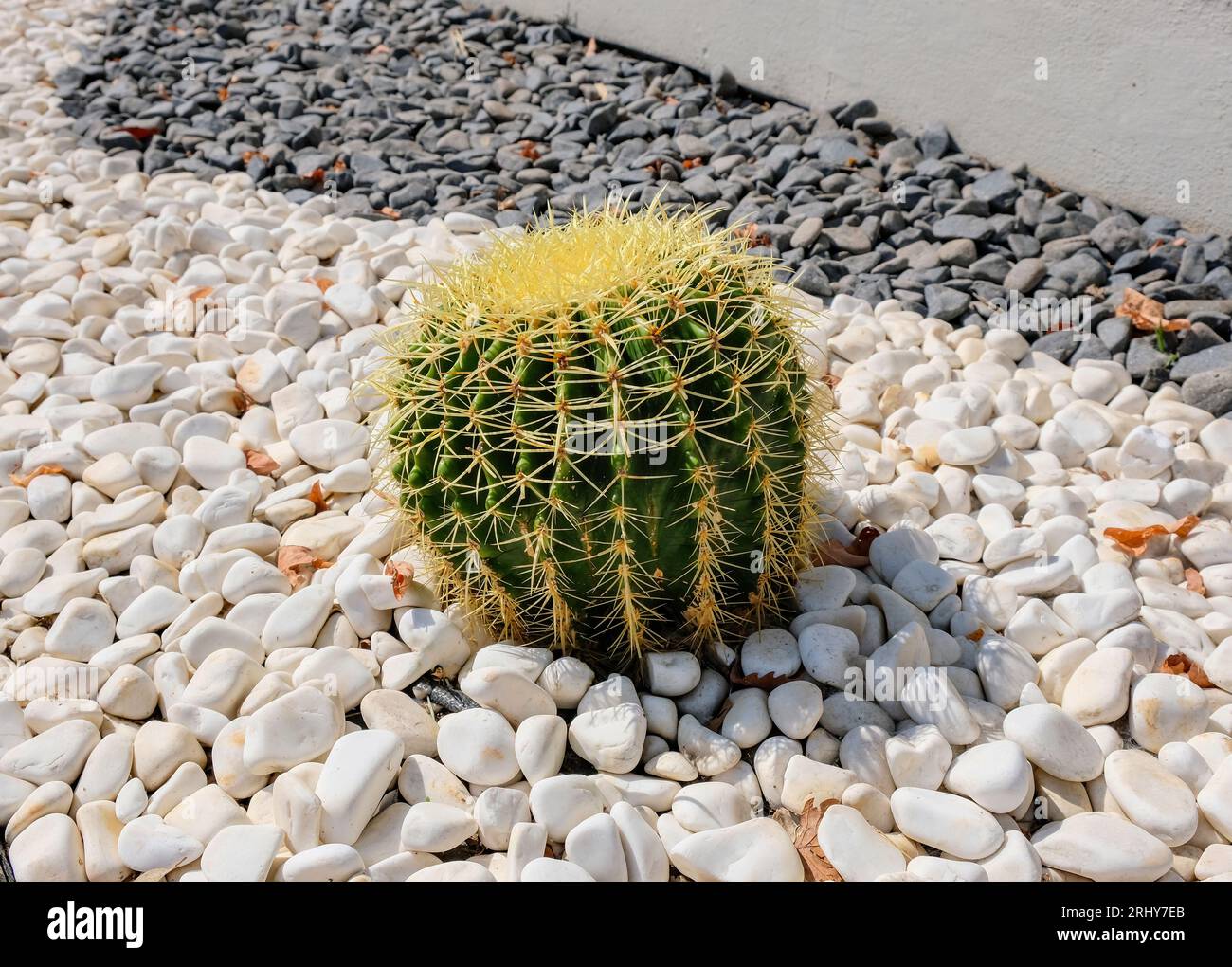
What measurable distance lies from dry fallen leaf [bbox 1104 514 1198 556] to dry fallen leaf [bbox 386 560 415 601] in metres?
1.78

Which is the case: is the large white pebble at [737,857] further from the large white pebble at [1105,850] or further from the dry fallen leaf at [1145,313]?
the dry fallen leaf at [1145,313]

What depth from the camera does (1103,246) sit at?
389 cm

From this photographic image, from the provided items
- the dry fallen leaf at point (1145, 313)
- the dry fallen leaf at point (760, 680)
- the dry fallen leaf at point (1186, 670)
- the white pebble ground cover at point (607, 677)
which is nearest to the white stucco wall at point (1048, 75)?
the dry fallen leaf at point (1145, 313)

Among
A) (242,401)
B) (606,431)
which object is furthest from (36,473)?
(606,431)

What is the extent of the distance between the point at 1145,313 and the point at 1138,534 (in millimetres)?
1176

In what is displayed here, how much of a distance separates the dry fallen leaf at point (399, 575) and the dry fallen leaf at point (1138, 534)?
5.82 ft

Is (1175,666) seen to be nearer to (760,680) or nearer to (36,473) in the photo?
(760,680)

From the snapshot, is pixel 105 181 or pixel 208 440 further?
pixel 105 181

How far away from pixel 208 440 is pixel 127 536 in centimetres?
42

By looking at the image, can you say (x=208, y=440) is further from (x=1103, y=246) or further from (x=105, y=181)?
(x=1103, y=246)

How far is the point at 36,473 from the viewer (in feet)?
9.82

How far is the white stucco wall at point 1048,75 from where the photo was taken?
3.84 metres

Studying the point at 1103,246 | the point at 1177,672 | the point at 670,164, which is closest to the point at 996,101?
the point at 1103,246

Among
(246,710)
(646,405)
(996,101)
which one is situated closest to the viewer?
(646,405)
